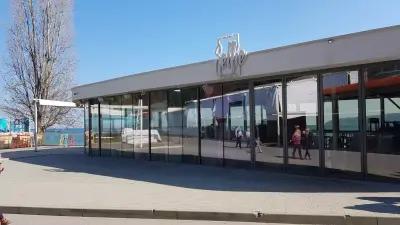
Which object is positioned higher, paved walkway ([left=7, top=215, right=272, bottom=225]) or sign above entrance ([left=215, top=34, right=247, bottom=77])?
sign above entrance ([left=215, top=34, right=247, bottom=77])

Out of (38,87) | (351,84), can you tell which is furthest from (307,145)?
(38,87)

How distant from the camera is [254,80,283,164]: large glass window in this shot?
18.4 metres

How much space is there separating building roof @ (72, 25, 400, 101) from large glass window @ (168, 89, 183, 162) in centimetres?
73

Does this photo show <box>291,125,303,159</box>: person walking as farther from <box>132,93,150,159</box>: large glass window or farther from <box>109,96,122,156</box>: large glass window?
<box>109,96,122,156</box>: large glass window

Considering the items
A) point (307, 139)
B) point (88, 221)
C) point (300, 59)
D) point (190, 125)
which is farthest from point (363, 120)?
point (190, 125)

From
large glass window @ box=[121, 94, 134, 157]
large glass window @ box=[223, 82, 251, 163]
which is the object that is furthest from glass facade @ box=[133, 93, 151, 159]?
large glass window @ box=[223, 82, 251, 163]

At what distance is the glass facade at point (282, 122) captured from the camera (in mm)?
15352

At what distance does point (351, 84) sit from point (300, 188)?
3699 mm

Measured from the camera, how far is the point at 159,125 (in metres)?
25.0

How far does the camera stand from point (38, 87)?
50781 mm

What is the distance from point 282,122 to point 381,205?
7.23 m

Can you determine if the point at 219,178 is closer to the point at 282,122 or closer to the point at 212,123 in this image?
the point at 282,122

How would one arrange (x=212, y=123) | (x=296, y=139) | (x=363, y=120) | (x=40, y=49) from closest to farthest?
(x=363, y=120), (x=296, y=139), (x=212, y=123), (x=40, y=49)

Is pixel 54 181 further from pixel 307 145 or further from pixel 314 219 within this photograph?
pixel 314 219
